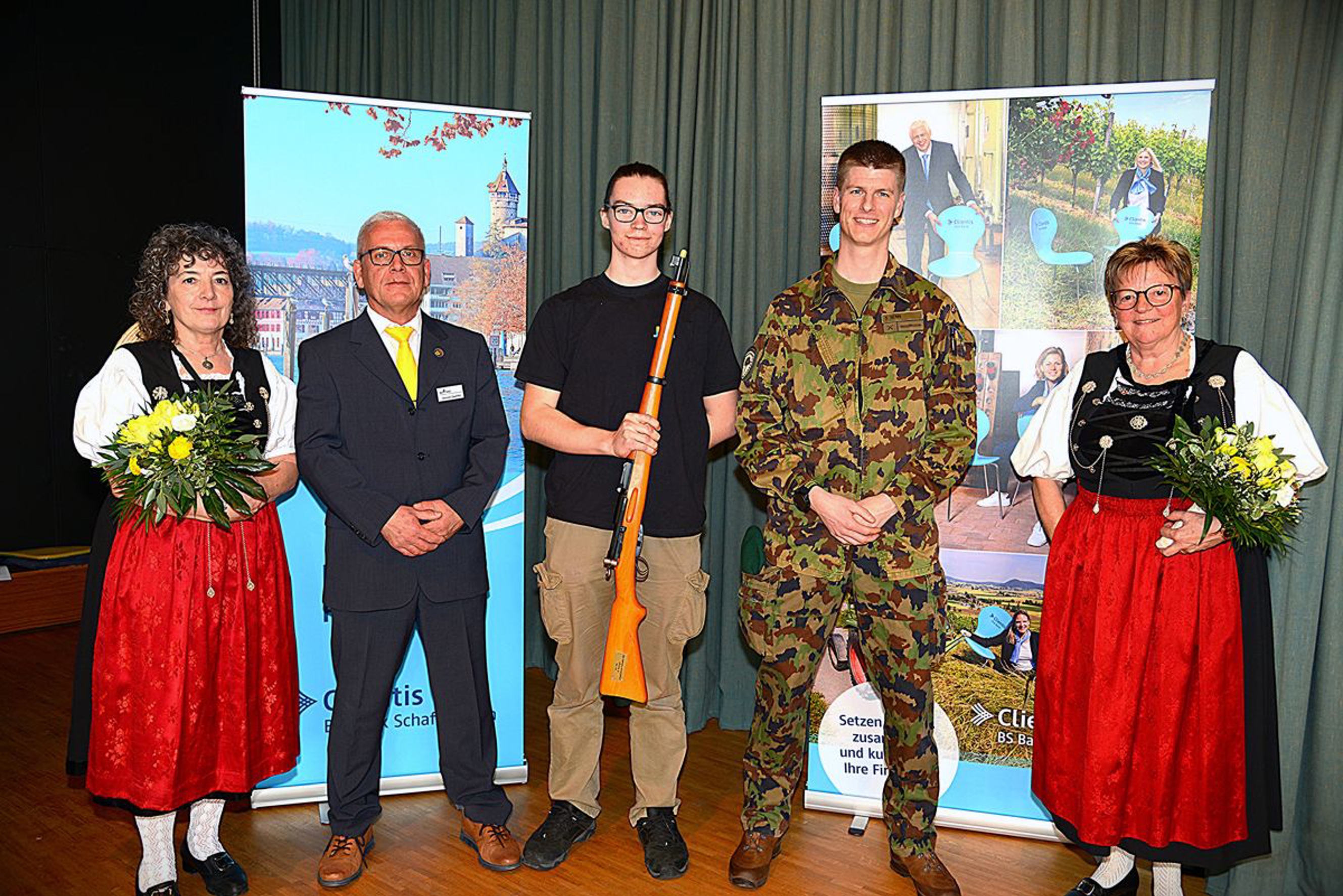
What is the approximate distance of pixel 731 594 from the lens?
420cm

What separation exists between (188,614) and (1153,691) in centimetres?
240

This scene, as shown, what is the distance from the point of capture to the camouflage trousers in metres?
2.64

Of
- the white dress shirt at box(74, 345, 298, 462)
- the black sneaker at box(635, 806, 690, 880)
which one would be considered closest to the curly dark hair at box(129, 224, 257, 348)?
the white dress shirt at box(74, 345, 298, 462)

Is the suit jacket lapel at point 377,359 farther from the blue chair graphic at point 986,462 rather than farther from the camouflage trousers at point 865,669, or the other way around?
the blue chair graphic at point 986,462

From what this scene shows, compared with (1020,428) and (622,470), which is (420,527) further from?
(1020,428)

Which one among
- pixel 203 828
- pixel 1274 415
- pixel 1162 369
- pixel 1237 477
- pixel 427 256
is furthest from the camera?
pixel 427 256

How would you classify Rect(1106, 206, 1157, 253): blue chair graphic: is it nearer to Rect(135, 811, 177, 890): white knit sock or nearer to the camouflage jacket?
the camouflage jacket

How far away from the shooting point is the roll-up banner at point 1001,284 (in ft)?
9.64

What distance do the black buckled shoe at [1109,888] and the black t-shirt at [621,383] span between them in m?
1.44

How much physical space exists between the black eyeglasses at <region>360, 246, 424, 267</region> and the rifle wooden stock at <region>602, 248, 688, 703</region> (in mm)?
733

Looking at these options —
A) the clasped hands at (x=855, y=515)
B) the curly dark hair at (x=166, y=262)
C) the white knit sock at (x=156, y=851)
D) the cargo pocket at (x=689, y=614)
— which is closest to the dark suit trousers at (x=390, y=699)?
the white knit sock at (x=156, y=851)

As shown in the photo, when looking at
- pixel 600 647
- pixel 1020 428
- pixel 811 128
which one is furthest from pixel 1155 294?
pixel 811 128

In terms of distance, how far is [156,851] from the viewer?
8.63ft

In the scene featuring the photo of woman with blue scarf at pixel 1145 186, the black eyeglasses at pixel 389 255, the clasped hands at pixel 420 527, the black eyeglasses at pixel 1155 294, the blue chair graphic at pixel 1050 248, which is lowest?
the clasped hands at pixel 420 527
